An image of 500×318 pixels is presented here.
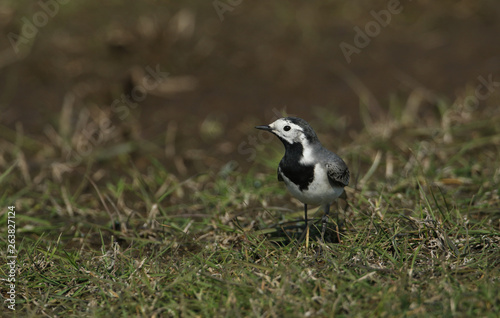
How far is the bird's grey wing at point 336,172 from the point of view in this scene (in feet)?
12.9

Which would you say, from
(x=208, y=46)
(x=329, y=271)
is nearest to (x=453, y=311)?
(x=329, y=271)

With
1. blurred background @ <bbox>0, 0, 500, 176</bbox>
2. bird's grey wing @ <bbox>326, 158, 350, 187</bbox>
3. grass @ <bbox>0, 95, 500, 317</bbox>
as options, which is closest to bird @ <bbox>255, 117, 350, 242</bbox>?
bird's grey wing @ <bbox>326, 158, 350, 187</bbox>

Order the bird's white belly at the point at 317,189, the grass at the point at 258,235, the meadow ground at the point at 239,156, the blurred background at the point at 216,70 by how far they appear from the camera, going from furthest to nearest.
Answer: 1. the blurred background at the point at 216,70
2. the bird's white belly at the point at 317,189
3. the meadow ground at the point at 239,156
4. the grass at the point at 258,235

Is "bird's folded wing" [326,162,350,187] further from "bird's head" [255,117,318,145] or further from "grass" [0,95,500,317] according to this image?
"grass" [0,95,500,317]

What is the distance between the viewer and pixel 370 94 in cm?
697

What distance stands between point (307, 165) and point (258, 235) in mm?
688

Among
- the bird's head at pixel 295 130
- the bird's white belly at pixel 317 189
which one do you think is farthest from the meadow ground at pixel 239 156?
the bird's head at pixel 295 130

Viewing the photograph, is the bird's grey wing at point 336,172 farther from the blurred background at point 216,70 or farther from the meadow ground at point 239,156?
the blurred background at point 216,70

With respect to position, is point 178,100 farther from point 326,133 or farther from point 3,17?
point 3,17

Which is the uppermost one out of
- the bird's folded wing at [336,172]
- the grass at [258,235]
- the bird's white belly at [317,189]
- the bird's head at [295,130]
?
the bird's head at [295,130]

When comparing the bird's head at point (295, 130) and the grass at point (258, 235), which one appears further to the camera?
the bird's head at point (295, 130)

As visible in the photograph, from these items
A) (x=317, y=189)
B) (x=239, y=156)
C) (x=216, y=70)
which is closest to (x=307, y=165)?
(x=317, y=189)

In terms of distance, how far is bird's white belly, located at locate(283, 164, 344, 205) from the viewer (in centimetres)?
390

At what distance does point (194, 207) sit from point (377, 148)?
1837mm
